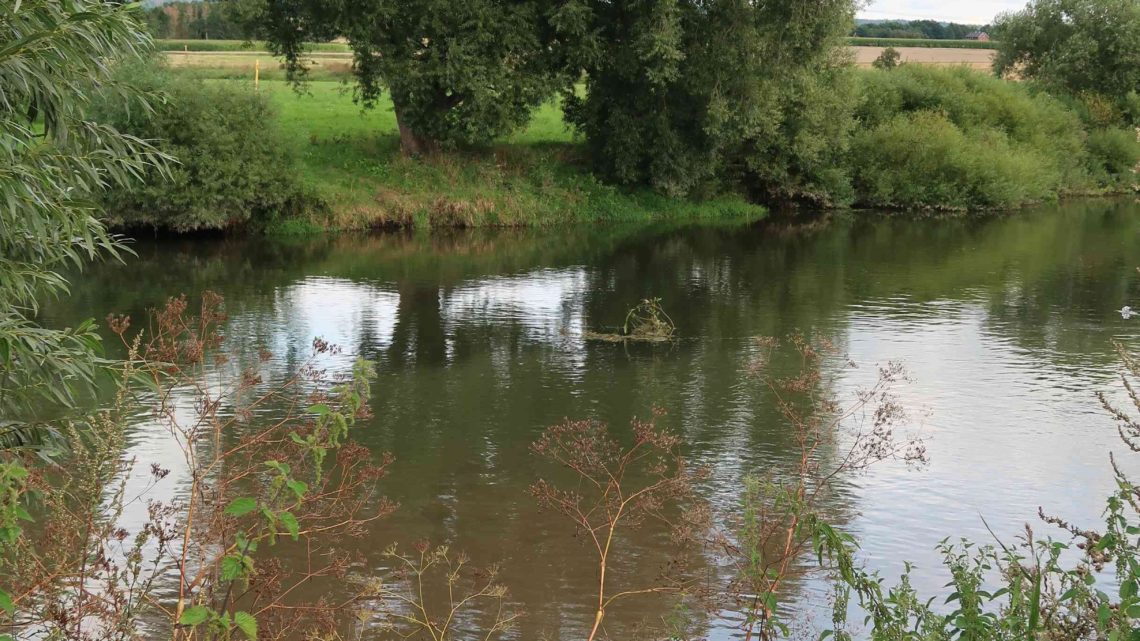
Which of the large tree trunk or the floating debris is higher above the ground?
the large tree trunk

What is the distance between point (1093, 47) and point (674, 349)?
39.6 metres

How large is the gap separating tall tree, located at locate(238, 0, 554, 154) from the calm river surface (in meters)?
3.55

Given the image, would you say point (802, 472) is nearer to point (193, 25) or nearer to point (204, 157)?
point (204, 157)

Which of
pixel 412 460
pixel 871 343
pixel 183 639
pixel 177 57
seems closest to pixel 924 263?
pixel 871 343

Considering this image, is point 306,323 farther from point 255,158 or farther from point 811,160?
point 811,160

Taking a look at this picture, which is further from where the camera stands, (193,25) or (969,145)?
(193,25)

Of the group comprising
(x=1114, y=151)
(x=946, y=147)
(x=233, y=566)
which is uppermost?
(x=946, y=147)

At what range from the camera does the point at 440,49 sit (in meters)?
30.7

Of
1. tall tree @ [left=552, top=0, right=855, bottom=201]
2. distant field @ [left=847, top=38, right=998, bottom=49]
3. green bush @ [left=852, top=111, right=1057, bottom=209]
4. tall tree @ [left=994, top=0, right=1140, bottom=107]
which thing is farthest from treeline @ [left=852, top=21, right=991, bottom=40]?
tall tree @ [left=552, top=0, right=855, bottom=201]

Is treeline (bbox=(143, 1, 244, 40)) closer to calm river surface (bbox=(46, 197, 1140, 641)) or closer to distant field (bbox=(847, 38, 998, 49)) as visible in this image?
distant field (bbox=(847, 38, 998, 49))

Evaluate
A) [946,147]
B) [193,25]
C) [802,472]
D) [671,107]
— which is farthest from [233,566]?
[193,25]

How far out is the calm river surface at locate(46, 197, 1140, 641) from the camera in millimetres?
10688

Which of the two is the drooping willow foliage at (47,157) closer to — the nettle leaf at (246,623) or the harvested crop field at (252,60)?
the nettle leaf at (246,623)

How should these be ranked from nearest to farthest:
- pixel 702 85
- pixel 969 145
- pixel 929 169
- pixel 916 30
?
pixel 702 85, pixel 969 145, pixel 929 169, pixel 916 30
